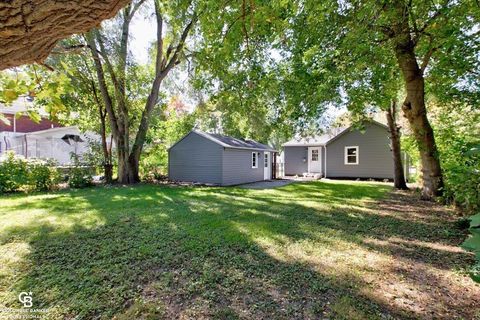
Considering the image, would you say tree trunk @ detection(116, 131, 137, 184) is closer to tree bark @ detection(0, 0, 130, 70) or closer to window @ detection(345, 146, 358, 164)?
tree bark @ detection(0, 0, 130, 70)

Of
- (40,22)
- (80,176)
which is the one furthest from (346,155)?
(40,22)

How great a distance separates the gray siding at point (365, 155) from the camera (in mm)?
16047

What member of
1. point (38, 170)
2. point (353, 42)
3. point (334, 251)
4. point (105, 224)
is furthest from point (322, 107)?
point (38, 170)

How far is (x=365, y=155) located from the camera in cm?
1670

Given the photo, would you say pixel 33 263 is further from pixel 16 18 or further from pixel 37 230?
pixel 16 18

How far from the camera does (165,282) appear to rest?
2.96 metres

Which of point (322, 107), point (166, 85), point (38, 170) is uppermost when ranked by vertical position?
point (166, 85)

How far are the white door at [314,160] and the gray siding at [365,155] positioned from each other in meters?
0.95

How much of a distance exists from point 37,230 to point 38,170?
23.3ft

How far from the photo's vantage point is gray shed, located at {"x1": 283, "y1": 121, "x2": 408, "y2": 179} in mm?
16109

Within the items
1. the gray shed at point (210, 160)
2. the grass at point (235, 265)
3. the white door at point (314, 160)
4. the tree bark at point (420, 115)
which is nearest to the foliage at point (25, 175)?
the grass at point (235, 265)

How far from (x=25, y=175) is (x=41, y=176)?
1.65 feet

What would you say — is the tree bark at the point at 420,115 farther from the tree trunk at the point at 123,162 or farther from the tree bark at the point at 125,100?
Answer: the tree trunk at the point at 123,162

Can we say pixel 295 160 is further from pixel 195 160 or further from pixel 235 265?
pixel 235 265
